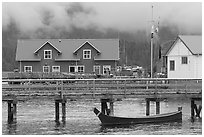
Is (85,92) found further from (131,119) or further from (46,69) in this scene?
(46,69)

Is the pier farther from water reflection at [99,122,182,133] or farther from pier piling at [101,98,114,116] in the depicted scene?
water reflection at [99,122,182,133]

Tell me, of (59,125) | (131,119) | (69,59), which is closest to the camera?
(59,125)

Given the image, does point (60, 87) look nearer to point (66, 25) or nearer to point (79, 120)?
point (79, 120)

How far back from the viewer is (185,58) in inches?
2133

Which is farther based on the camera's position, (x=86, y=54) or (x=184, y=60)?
(x=86, y=54)

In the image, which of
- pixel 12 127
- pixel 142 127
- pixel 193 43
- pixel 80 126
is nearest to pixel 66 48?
pixel 193 43

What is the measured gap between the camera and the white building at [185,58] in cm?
5250

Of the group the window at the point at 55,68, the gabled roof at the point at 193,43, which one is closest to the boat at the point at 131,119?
the gabled roof at the point at 193,43

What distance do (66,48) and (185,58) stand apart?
17.5 meters

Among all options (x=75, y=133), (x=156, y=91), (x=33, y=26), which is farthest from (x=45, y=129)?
(x=33, y=26)

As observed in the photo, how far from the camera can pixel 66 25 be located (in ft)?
463

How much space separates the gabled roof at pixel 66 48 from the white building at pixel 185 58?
9783 mm

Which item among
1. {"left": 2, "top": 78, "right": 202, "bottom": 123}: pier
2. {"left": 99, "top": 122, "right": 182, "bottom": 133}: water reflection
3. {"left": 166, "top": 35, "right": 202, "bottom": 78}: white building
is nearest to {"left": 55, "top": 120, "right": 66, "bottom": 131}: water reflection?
{"left": 2, "top": 78, "right": 202, "bottom": 123}: pier

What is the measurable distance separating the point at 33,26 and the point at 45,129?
97.8 metres
